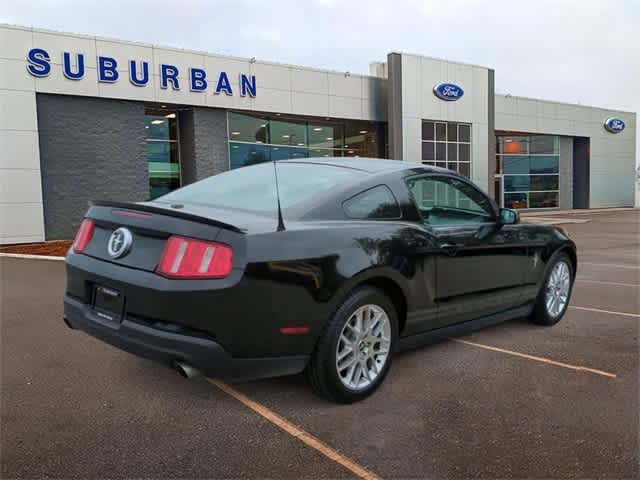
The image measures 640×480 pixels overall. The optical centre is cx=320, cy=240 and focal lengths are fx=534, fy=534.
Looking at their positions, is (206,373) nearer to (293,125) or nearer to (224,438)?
(224,438)

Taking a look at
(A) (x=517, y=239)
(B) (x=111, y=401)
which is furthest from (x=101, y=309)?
(A) (x=517, y=239)

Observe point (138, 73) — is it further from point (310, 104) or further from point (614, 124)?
point (614, 124)

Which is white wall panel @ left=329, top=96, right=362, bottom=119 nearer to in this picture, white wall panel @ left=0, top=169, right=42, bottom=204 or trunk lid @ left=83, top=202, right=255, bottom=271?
white wall panel @ left=0, top=169, right=42, bottom=204

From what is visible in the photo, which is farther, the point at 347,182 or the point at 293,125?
the point at 293,125

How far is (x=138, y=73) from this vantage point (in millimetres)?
17719

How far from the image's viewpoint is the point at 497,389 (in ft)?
11.7

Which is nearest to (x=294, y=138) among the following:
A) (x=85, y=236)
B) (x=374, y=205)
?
(x=374, y=205)

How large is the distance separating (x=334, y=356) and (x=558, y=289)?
10.5 ft

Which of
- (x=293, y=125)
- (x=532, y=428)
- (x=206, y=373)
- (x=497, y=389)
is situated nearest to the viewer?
(x=206, y=373)

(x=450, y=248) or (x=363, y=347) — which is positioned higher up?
(x=450, y=248)

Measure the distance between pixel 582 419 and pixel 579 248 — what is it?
36.2 ft

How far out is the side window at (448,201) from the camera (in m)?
4.05

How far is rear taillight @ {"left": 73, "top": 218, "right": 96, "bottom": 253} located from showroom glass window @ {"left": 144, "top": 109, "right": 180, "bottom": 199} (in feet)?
53.8

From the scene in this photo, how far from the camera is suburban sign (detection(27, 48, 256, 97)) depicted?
16.0 m
